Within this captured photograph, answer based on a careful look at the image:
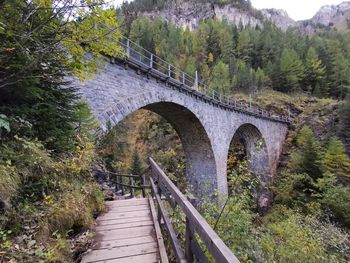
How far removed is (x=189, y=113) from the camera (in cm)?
1135

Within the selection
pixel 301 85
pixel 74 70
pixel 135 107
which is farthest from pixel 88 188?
→ pixel 301 85

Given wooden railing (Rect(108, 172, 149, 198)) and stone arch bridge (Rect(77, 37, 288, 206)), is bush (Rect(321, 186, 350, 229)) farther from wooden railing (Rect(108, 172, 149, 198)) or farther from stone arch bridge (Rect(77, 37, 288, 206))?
wooden railing (Rect(108, 172, 149, 198))

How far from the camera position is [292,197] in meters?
15.4

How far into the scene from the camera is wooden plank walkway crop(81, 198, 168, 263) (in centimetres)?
235

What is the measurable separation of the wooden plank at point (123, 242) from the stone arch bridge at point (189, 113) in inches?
95.0

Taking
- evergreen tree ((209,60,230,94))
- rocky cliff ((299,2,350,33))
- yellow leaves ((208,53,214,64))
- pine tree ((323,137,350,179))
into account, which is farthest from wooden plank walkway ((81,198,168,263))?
rocky cliff ((299,2,350,33))

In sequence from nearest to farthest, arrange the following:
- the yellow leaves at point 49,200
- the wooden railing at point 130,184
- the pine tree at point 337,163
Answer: the yellow leaves at point 49,200, the wooden railing at point 130,184, the pine tree at point 337,163

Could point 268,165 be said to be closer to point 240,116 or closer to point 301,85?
point 240,116

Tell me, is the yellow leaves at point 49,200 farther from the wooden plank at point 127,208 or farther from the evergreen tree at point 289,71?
the evergreen tree at point 289,71

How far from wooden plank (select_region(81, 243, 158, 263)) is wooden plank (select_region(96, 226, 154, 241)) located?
29 cm

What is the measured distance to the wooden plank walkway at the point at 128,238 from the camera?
2354 millimetres

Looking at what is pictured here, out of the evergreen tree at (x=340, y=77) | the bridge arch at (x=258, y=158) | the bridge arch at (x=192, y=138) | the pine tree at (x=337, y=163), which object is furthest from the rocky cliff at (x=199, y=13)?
the pine tree at (x=337, y=163)

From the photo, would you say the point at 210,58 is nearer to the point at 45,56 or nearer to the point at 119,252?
the point at 45,56

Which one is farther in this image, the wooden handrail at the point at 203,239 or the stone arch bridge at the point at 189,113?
the stone arch bridge at the point at 189,113
